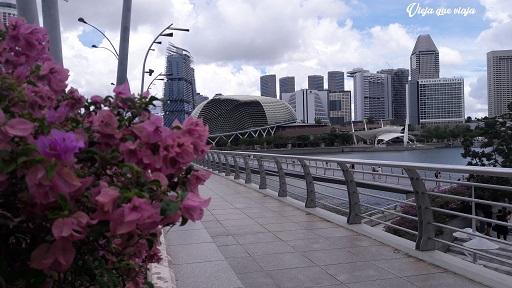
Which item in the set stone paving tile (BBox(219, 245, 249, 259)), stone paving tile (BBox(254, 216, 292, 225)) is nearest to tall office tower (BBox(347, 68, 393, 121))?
stone paving tile (BBox(254, 216, 292, 225))

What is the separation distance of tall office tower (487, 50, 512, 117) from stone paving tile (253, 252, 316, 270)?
60.3 metres

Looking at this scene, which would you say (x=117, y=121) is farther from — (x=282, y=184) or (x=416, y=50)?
(x=416, y=50)

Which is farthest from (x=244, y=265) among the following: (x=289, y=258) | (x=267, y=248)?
(x=267, y=248)

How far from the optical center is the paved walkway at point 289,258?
4.33 m

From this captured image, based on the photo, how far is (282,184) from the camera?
10.6 meters

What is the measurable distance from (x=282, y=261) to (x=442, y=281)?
1.72 m

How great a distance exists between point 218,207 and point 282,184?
181 cm

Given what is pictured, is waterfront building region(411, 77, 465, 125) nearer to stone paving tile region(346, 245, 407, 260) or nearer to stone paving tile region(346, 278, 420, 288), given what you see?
stone paving tile region(346, 245, 407, 260)

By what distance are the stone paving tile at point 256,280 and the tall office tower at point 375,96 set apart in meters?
150

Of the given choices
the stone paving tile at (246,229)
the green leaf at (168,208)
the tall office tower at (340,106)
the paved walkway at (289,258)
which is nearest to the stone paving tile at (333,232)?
the paved walkway at (289,258)

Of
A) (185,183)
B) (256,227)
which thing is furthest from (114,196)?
(256,227)

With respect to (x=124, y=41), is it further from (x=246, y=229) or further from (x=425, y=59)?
(x=425, y=59)

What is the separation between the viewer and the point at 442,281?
13.7ft

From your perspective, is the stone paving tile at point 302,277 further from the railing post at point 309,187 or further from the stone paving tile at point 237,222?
the railing post at point 309,187
